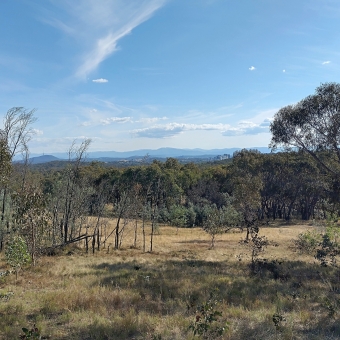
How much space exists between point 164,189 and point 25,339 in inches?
1697

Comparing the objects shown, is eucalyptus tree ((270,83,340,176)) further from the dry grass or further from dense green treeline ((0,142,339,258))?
the dry grass

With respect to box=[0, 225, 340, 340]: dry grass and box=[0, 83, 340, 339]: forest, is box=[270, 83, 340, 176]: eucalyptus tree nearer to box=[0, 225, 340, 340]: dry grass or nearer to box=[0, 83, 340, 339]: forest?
box=[0, 83, 340, 339]: forest

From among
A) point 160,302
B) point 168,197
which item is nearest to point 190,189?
point 168,197

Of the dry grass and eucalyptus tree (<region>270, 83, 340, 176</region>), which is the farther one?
eucalyptus tree (<region>270, 83, 340, 176</region>)

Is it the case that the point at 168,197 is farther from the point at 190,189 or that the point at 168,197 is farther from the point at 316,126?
the point at 316,126

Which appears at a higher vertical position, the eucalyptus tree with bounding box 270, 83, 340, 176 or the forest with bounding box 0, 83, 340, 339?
the eucalyptus tree with bounding box 270, 83, 340, 176

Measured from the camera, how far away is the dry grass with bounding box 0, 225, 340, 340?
5.95 m

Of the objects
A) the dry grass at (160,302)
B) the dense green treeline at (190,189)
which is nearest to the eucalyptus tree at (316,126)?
the dense green treeline at (190,189)

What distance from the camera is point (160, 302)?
319 inches

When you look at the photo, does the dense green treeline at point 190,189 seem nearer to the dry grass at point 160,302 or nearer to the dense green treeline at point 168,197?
the dense green treeline at point 168,197

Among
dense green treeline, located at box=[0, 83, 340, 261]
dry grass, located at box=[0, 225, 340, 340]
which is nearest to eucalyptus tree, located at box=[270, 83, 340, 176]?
dense green treeline, located at box=[0, 83, 340, 261]

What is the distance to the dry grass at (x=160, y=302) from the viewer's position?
19.5ft

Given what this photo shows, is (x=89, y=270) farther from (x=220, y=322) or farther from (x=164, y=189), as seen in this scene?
(x=164, y=189)

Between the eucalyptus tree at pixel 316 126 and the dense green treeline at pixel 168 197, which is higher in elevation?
the eucalyptus tree at pixel 316 126
